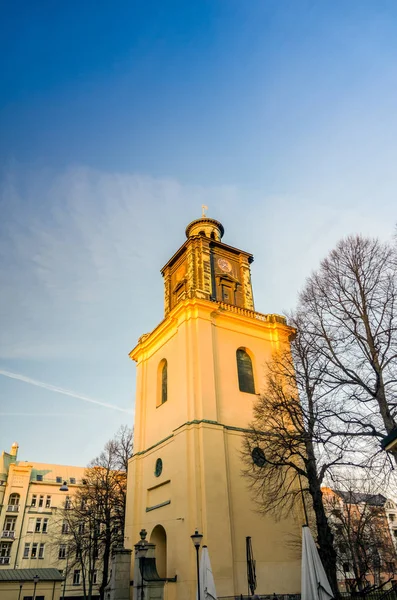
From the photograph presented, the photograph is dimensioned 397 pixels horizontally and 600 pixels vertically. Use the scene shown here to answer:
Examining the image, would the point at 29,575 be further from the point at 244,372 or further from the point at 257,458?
the point at 244,372

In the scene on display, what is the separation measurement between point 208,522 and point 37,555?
1161 inches

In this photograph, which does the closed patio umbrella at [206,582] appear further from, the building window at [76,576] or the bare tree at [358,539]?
the building window at [76,576]

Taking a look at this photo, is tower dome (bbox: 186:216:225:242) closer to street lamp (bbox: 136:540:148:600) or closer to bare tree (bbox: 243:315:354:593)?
bare tree (bbox: 243:315:354:593)

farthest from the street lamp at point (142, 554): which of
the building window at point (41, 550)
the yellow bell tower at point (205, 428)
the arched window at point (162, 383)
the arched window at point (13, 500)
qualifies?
the arched window at point (13, 500)

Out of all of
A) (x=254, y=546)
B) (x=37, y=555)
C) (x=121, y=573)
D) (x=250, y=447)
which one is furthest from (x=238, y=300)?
(x=37, y=555)

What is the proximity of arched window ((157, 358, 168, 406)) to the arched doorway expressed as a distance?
19.0 feet

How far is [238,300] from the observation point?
25.2 meters

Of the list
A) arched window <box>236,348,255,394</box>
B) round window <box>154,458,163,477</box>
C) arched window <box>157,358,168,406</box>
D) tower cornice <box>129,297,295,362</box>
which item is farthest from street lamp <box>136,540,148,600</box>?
tower cornice <box>129,297,295,362</box>

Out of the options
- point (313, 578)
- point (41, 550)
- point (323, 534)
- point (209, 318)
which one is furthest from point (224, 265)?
point (41, 550)

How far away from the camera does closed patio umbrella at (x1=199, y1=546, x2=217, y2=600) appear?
13297 mm

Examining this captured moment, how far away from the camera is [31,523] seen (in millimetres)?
38594

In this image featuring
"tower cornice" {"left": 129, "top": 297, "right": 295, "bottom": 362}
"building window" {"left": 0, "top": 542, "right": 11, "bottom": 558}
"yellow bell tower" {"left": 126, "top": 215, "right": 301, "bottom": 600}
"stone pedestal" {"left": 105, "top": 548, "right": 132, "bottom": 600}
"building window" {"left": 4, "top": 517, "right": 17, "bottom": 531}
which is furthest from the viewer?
"building window" {"left": 4, "top": 517, "right": 17, "bottom": 531}

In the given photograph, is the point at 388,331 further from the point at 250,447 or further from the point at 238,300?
the point at 238,300

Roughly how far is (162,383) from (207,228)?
1138 centimetres
